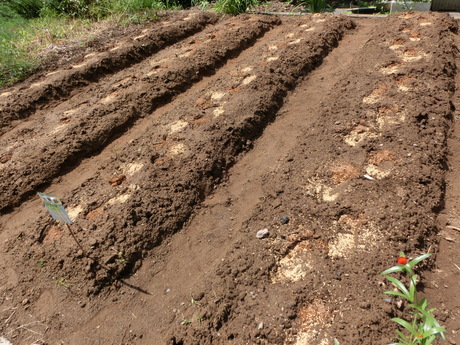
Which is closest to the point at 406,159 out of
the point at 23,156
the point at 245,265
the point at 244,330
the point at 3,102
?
the point at 245,265

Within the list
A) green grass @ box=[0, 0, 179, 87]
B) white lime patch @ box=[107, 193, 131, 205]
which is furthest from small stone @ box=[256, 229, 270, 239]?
green grass @ box=[0, 0, 179, 87]

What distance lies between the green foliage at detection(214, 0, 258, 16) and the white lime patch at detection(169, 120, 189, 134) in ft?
14.4

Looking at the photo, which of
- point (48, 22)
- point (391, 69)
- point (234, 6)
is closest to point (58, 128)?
point (391, 69)

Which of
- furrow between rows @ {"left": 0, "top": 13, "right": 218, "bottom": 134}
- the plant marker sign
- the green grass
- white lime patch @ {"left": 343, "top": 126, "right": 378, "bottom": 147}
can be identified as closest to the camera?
the plant marker sign

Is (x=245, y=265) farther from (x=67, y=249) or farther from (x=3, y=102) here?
(x=3, y=102)

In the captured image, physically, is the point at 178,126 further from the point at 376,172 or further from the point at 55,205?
the point at 376,172

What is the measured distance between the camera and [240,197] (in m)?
2.68

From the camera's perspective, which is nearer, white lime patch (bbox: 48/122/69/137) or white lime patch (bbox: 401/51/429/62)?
white lime patch (bbox: 48/122/69/137)

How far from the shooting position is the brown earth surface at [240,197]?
1.85 metres

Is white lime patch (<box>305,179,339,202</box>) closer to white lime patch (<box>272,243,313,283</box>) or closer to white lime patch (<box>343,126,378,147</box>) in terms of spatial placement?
white lime patch (<box>272,243,313,283</box>)

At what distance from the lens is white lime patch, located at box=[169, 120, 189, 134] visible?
10.8 ft

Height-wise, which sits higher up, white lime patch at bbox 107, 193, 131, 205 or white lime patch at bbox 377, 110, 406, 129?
white lime patch at bbox 377, 110, 406, 129

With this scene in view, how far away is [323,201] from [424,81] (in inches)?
79.1

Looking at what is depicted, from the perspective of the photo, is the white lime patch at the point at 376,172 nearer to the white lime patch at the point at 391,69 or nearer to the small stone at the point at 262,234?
the small stone at the point at 262,234
